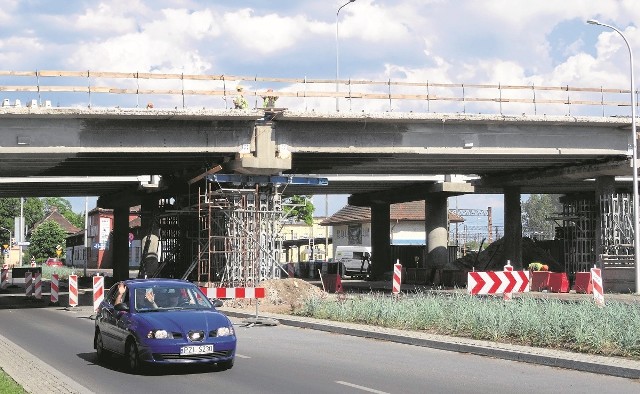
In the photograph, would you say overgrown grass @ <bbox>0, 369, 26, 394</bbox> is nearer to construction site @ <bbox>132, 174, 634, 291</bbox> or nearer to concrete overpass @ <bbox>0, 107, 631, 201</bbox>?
concrete overpass @ <bbox>0, 107, 631, 201</bbox>

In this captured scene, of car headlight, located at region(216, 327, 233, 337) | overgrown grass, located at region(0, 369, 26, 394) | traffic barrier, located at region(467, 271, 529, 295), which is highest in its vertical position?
traffic barrier, located at region(467, 271, 529, 295)

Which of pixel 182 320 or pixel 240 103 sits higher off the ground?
pixel 240 103

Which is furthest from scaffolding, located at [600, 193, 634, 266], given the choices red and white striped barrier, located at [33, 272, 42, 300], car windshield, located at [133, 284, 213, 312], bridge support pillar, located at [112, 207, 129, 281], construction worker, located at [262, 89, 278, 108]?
bridge support pillar, located at [112, 207, 129, 281]

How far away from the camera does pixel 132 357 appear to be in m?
13.9

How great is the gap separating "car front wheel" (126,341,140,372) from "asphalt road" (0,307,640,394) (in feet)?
0.70

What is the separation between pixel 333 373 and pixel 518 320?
5133 mm

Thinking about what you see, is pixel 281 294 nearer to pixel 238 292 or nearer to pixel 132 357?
pixel 238 292

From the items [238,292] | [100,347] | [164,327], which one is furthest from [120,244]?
[164,327]

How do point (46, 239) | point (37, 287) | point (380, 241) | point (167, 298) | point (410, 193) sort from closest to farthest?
point (167, 298), point (37, 287), point (410, 193), point (380, 241), point (46, 239)

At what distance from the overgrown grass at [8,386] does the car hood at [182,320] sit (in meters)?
2.44

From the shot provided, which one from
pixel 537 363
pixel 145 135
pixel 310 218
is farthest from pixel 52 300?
pixel 310 218

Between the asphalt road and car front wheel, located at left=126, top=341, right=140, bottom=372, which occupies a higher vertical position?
car front wheel, located at left=126, top=341, right=140, bottom=372

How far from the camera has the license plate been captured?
13352mm

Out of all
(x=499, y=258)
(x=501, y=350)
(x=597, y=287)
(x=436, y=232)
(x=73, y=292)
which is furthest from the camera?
(x=499, y=258)
